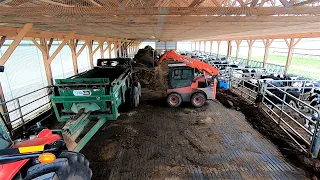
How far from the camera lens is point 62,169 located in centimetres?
228

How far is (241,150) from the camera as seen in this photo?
4.58 m

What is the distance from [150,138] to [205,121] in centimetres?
211

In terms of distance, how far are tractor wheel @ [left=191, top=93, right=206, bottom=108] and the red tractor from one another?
18.2 ft

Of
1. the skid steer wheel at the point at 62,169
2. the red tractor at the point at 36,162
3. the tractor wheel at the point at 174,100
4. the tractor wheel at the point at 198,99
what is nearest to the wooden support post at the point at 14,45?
the red tractor at the point at 36,162

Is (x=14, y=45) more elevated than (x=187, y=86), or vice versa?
(x=14, y=45)

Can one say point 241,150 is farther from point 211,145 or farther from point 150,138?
point 150,138

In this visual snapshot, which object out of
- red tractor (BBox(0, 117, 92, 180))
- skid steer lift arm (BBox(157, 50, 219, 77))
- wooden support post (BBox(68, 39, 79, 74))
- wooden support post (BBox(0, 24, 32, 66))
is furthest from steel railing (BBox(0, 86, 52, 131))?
skid steer lift arm (BBox(157, 50, 219, 77))

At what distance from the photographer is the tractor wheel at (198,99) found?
24.8 ft

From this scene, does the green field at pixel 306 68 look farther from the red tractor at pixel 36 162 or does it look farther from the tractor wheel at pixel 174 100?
the red tractor at pixel 36 162

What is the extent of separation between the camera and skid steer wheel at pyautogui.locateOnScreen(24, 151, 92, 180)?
7.12ft

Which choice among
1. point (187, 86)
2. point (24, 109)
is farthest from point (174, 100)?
point (24, 109)

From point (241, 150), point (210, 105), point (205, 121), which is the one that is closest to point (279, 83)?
point (210, 105)

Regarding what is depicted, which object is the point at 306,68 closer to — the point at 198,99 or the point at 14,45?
the point at 198,99

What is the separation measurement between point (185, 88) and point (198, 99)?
68cm
